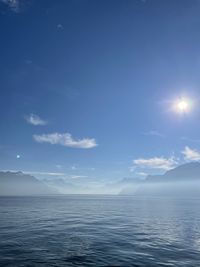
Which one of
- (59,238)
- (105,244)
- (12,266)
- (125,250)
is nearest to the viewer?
(12,266)

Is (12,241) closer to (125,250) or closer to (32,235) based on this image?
(32,235)

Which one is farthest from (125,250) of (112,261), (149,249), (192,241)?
(192,241)

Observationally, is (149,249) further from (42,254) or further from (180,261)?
(42,254)

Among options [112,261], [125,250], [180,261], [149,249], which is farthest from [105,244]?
[180,261]

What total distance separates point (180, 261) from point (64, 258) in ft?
39.5

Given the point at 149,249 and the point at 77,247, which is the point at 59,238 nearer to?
the point at 77,247

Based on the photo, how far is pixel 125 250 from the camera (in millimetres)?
27828

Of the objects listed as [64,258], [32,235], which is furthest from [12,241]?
[64,258]

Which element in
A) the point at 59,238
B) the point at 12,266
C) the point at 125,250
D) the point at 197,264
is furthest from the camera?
the point at 59,238

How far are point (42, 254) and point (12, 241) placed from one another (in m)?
8.84

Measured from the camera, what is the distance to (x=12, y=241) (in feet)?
104

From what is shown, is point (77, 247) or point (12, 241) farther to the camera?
point (12, 241)

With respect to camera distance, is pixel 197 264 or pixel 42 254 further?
pixel 42 254

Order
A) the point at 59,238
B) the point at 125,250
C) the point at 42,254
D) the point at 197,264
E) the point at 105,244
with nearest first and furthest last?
the point at 197,264 < the point at 42,254 < the point at 125,250 < the point at 105,244 < the point at 59,238
